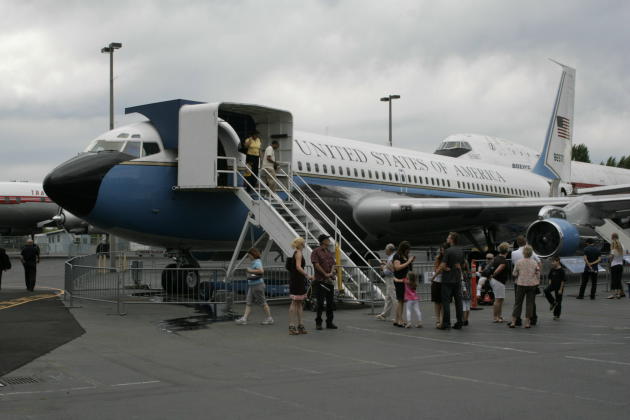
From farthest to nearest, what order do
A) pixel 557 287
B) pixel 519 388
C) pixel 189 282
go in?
pixel 189 282 < pixel 557 287 < pixel 519 388

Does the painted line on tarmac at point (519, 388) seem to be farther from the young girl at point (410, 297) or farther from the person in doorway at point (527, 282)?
the person in doorway at point (527, 282)

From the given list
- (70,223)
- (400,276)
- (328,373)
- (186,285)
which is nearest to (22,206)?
(70,223)

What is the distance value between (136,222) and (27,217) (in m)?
43.0

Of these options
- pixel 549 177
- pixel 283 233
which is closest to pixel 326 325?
pixel 283 233

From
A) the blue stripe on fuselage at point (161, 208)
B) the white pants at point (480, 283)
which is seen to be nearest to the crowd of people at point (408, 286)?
the white pants at point (480, 283)

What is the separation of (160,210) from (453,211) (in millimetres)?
10067

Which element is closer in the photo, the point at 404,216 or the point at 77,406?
the point at 77,406

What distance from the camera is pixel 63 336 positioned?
10883 mm

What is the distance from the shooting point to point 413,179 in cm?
2442

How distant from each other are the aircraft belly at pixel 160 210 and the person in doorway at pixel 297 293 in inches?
184

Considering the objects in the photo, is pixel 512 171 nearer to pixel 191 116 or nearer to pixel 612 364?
pixel 191 116

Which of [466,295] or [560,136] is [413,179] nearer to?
[466,295]

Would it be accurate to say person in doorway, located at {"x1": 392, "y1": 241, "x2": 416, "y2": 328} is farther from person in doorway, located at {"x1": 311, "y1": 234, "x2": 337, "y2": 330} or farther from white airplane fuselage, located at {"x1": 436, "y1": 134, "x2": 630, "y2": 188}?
white airplane fuselage, located at {"x1": 436, "y1": 134, "x2": 630, "y2": 188}

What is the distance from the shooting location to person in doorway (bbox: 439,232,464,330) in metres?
12.2
